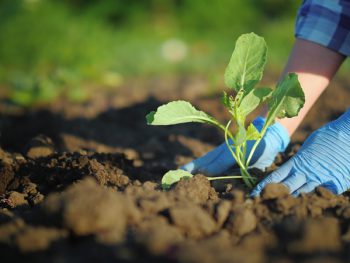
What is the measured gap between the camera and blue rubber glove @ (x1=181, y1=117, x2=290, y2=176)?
2.05 meters

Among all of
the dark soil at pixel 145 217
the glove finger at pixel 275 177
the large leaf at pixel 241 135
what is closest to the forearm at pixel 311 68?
the dark soil at pixel 145 217

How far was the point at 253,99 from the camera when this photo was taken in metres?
1.74

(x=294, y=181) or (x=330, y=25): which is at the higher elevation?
(x=330, y=25)

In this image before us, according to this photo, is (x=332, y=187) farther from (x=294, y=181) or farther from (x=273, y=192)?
(x=273, y=192)

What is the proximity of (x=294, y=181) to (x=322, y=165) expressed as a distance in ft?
0.53

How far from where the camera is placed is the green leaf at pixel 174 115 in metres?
1.66

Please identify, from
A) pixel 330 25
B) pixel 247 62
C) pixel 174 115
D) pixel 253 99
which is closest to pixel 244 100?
pixel 253 99

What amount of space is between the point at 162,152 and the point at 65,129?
0.96 m

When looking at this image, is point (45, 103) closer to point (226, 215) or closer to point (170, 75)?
point (170, 75)

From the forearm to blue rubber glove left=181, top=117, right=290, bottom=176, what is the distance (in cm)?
8

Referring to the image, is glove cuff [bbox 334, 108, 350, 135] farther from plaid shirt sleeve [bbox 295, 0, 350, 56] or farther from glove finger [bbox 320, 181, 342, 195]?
plaid shirt sleeve [bbox 295, 0, 350, 56]

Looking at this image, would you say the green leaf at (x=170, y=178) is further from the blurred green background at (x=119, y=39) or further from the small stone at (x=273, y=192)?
the blurred green background at (x=119, y=39)

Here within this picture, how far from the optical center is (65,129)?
11.1 feet

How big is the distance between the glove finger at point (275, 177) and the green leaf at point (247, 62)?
1.14 feet
